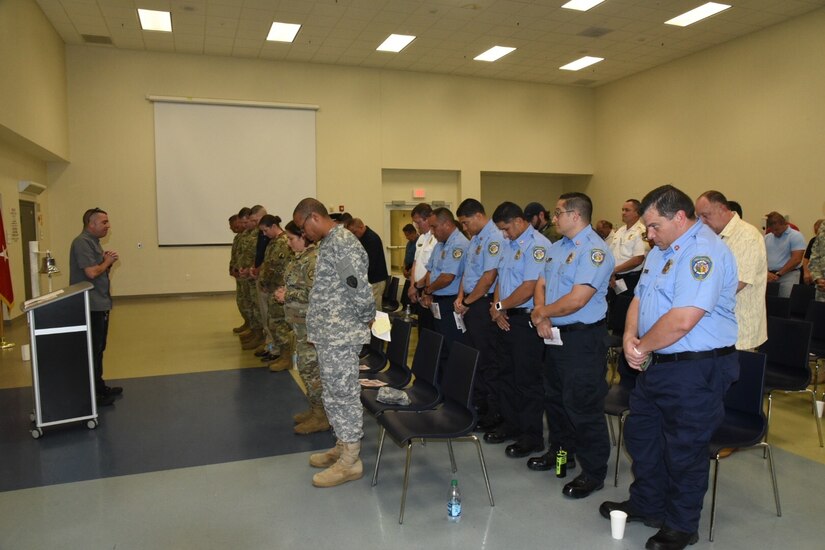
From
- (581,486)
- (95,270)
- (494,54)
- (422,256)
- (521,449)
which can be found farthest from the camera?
(494,54)

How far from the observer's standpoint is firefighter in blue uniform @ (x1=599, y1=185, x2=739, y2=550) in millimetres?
2459

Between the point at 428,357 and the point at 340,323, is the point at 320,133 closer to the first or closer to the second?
the point at 428,357

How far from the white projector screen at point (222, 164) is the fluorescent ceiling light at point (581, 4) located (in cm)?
561

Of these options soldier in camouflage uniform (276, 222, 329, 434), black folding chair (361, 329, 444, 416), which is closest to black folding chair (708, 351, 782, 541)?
black folding chair (361, 329, 444, 416)

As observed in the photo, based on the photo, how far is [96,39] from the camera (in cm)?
1047

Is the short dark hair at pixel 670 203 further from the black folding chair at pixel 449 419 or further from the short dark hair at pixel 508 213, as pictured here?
the short dark hair at pixel 508 213

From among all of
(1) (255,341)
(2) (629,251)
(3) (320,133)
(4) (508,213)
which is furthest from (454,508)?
(3) (320,133)

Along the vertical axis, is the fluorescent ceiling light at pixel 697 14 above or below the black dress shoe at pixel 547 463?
above

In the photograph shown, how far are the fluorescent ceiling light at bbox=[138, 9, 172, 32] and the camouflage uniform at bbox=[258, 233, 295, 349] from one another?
5.73 m

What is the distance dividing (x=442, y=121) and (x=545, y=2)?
4.57m

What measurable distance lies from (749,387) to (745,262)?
39.9 inches

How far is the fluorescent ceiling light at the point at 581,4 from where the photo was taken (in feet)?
29.5

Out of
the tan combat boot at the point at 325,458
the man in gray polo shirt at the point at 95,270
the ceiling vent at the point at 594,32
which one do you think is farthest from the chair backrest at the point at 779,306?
the ceiling vent at the point at 594,32

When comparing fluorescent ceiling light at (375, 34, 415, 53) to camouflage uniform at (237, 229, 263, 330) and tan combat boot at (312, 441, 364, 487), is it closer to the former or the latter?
camouflage uniform at (237, 229, 263, 330)
